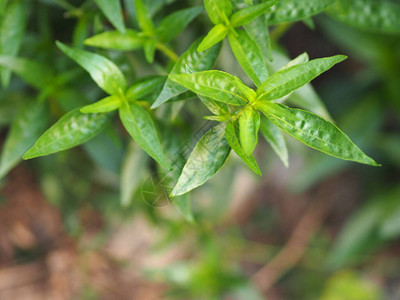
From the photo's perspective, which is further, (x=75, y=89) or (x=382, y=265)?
(x=382, y=265)

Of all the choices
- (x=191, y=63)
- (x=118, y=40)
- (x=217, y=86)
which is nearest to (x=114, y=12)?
(x=118, y=40)

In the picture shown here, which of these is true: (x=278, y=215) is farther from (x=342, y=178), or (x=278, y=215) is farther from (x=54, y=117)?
(x=54, y=117)

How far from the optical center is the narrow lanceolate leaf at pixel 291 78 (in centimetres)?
63

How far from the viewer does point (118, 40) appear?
824mm

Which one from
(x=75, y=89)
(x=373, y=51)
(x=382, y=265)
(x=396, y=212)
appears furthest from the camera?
(x=382, y=265)

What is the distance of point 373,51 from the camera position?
4.95 ft

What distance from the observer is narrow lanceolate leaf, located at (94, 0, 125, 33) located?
0.80 metres

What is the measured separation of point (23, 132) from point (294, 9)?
0.59 meters

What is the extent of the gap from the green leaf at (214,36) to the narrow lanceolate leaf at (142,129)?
0.15 m

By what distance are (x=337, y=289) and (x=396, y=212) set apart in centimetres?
54

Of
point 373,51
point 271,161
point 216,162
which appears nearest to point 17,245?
point 271,161

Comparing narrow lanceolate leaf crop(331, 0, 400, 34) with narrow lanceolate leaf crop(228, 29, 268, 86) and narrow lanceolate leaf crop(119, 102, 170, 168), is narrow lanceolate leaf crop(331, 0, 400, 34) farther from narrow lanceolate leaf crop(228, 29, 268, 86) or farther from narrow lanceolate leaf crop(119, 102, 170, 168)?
narrow lanceolate leaf crop(119, 102, 170, 168)

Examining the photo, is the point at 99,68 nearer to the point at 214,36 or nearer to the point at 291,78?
the point at 214,36

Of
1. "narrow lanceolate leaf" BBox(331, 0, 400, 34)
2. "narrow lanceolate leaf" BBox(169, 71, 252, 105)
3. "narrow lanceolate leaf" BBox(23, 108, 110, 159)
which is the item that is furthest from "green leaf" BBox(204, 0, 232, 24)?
"narrow lanceolate leaf" BBox(331, 0, 400, 34)
